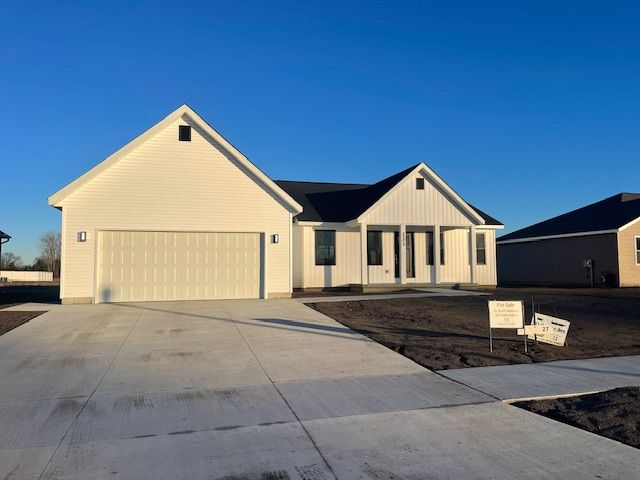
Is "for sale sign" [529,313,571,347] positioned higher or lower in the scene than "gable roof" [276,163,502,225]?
lower

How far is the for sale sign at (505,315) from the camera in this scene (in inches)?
358

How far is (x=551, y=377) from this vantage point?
7.12 meters

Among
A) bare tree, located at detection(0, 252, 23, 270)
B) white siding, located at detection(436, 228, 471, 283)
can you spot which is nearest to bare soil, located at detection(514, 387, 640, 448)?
white siding, located at detection(436, 228, 471, 283)

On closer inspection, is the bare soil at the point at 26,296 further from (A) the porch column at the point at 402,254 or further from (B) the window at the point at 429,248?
(B) the window at the point at 429,248

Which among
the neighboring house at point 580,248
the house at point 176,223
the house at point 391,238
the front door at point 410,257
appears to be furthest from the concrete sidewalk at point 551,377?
the neighboring house at point 580,248

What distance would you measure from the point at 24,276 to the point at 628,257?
158ft

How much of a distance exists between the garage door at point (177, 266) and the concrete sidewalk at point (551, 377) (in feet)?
35.9

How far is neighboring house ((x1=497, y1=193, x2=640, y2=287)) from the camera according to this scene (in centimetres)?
2541

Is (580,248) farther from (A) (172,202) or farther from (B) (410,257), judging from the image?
(A) (172,202)

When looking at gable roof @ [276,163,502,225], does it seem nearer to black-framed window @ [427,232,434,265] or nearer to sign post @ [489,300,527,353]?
black-framed window @ [427,232,434,265]

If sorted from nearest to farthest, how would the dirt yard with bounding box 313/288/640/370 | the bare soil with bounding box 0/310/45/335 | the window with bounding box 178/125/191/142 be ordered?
the dirt yard with bounding box 313/288/640/370, the bare soil with bounding box 0/310/45/335, the window with bounding box 178/125/191/142

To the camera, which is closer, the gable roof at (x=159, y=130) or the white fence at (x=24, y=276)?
the gable roof at (x=159, y=130)

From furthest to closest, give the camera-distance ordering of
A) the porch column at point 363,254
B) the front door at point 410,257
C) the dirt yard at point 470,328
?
the front door at point 410,257
the porch column at point 363,254
the dirt yard at point 470,328

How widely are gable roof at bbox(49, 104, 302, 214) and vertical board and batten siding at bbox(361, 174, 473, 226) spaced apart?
4.89m
